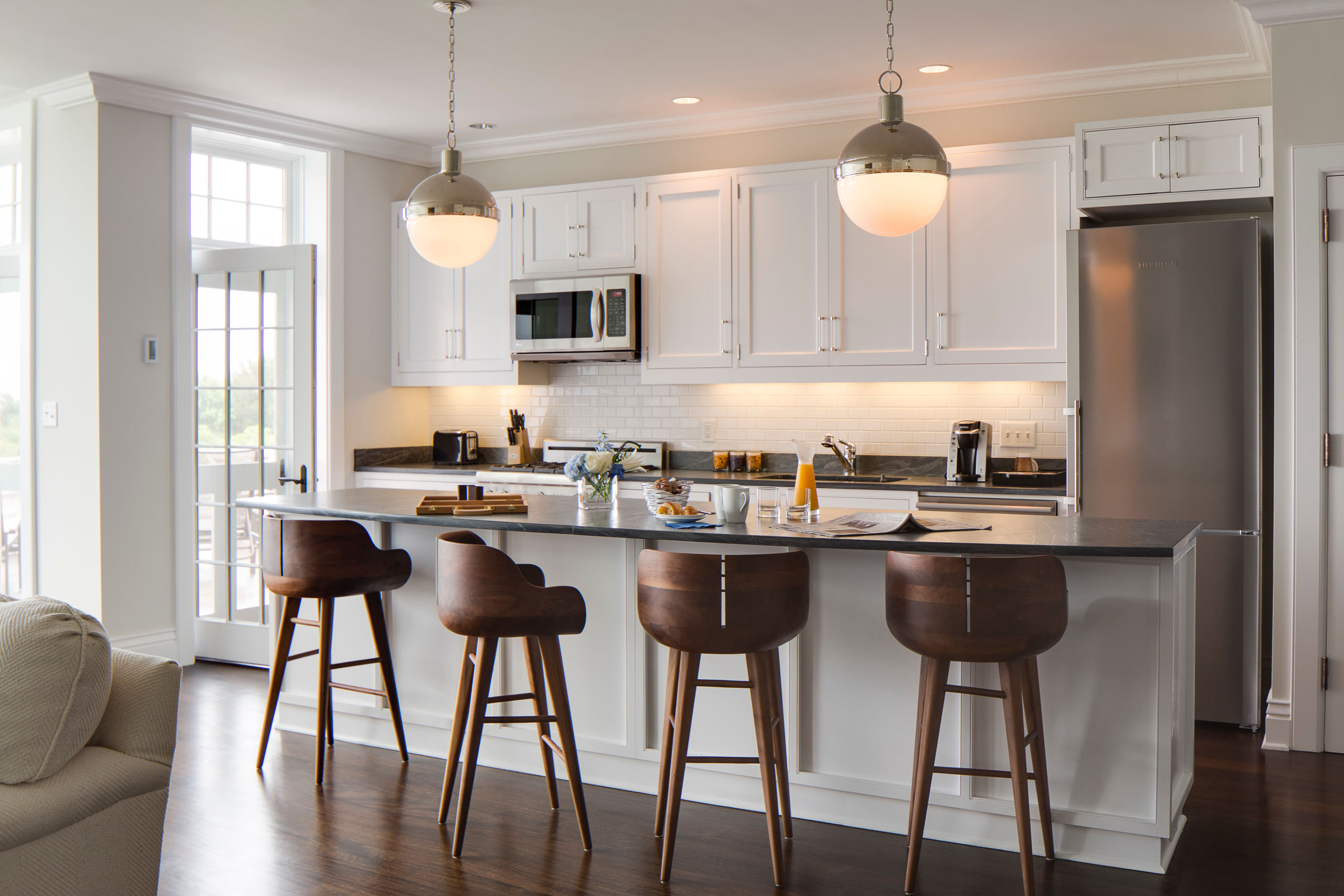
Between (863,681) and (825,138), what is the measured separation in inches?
124

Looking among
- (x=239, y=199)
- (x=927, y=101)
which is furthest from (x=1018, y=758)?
(x=239, y=199)

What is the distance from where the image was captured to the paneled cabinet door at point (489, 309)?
586 cm

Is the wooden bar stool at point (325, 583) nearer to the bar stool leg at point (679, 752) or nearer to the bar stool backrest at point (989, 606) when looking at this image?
the bar stool leg at point (679, 752)

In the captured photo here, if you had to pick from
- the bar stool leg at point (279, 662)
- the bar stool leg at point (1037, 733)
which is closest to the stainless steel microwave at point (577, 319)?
the bar stool leg at point (279, 662)

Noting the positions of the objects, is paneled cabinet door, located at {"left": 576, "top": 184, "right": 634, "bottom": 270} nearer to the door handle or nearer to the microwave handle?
the microwave handle

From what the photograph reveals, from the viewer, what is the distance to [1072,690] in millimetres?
2891

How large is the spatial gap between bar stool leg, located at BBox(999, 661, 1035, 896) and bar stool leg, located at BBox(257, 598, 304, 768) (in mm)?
2353

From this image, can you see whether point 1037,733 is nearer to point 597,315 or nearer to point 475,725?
point 475,725

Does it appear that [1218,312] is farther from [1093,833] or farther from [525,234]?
[525,234]

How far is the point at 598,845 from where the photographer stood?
299 centimetres

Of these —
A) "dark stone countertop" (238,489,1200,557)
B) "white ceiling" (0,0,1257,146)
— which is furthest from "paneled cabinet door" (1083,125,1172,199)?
"dark stone countertop" (238,489,1200,557)

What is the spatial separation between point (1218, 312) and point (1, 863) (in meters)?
4.17

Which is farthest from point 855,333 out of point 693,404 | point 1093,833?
point 1093,833

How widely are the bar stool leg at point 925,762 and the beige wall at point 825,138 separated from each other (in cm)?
314
